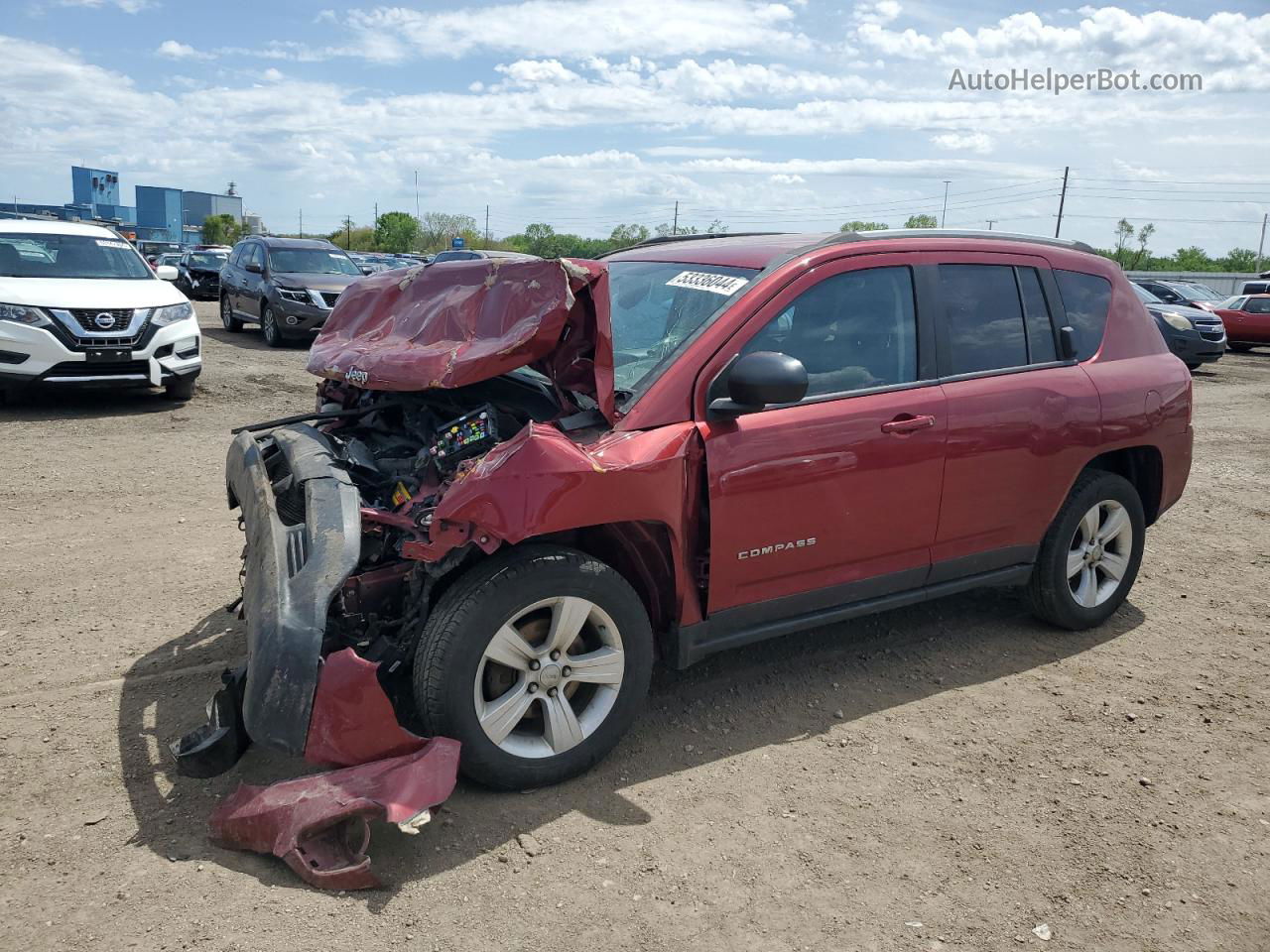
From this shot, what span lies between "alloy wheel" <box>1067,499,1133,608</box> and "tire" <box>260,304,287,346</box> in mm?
13848

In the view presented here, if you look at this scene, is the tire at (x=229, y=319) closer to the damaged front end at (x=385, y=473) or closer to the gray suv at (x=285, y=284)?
the gray suv at (x=285, y=284)

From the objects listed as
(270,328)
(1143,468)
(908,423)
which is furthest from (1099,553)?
(270,328)

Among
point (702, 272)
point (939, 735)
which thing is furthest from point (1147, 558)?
Result: point (702, 272)

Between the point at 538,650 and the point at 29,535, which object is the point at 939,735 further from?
the point at 29,535

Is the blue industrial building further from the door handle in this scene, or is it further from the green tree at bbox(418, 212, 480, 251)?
the door handle

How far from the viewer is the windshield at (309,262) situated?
16406mm

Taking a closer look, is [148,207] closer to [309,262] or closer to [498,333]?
[309,262]

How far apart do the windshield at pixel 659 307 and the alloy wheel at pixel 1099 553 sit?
2256 millimetres

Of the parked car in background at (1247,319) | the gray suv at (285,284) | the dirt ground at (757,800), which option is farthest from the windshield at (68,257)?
the parked car in background at (1247,319)

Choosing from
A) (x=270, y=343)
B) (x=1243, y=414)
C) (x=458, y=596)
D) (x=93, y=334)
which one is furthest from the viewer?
(x=270, y=343)

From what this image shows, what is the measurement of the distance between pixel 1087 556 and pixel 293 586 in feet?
12.6

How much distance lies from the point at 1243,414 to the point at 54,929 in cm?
1483

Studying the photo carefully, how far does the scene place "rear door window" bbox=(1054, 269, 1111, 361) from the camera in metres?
4.79

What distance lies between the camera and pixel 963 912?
9.45 ft
